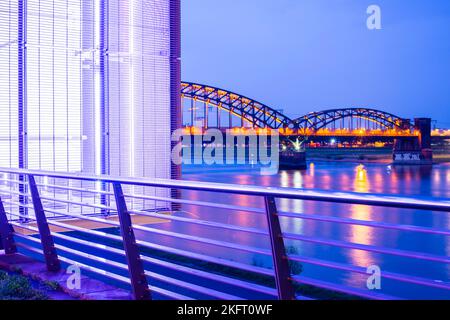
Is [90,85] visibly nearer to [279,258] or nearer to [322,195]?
[279,258]

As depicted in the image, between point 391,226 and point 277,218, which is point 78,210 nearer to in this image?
point 277,218

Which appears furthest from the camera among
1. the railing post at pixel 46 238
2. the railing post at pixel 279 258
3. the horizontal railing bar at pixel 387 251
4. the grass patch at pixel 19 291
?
→ the railing post at pixel 46 238

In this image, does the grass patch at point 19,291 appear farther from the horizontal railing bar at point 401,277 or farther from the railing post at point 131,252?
the horizontal railing bar at point 401,277

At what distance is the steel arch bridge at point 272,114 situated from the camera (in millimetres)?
80500

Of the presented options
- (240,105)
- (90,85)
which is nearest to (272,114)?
(240,105)

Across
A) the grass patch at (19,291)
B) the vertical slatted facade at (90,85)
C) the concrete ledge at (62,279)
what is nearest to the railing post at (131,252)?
the concrete ledge at (62,279)

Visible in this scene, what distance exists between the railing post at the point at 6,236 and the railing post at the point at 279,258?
3402 mm

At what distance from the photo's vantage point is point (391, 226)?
2596mm

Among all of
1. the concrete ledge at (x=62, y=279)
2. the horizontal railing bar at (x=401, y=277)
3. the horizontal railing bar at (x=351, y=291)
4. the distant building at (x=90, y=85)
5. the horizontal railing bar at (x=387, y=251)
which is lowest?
the concrete ledge at (x=62, y=279)

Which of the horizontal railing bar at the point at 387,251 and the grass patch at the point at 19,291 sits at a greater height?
the horizontal railing bar at the point at 387,251

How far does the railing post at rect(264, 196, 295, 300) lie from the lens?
312 centimetres

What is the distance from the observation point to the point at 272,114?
92.1 metres
